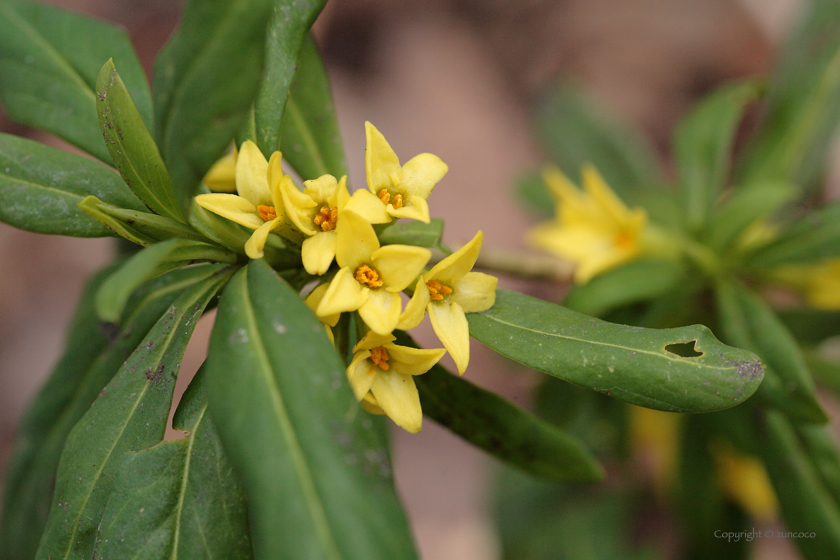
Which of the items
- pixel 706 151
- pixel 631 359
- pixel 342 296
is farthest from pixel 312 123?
pixel 706 151

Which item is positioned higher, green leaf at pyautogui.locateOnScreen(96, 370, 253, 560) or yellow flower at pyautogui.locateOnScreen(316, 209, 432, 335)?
yellow flower at pyautogui.locateOnScreen(316, 209, 432, 335)

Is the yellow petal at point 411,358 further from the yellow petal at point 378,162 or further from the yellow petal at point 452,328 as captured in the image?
the yellow petal at point 378,162

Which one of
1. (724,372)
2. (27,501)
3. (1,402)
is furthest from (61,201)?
(1,402)

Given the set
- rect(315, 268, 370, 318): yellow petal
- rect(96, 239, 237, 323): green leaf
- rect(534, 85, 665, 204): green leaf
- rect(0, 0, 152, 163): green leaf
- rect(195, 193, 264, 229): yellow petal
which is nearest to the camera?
rect(96, 239, 237, 323): green leaf

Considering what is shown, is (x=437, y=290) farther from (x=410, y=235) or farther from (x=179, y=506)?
(x=179, y=506)

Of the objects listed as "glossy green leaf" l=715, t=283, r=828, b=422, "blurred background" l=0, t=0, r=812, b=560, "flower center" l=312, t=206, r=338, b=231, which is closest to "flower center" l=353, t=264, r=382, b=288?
"flower center" l=312, t=206, r=338, b=231

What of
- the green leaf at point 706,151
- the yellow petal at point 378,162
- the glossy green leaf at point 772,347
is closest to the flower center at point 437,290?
the yellow petal at point 378,162

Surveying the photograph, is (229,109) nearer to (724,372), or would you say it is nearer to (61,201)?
(61,201)

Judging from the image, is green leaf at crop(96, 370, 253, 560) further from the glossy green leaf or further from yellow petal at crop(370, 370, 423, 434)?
the glossy green leaf
